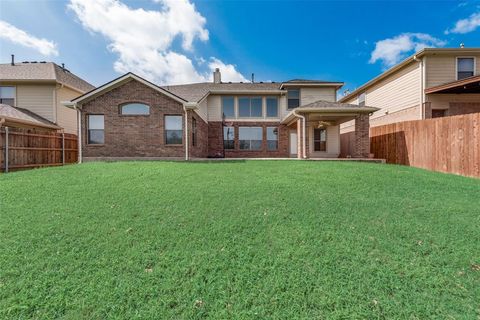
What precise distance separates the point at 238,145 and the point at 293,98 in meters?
5.68

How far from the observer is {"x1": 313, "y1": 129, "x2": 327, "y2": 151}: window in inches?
699

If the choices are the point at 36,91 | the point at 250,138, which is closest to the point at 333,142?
the point at 250,138

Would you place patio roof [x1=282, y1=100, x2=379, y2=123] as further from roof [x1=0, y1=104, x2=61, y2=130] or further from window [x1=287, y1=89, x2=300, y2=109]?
roof [x1=0, y1=104, x2=61, y2=130]

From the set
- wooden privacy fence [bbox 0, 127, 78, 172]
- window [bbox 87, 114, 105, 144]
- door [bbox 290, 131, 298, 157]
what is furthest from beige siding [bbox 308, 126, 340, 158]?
wooden privacy fence [bbox 0, 127, 78, 172]

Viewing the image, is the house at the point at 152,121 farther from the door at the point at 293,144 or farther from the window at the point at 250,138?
the window at the point at 250,138

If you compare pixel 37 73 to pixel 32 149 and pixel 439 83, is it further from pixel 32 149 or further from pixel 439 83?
pixel 439 83

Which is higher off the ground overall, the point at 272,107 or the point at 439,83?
the point at 439,83

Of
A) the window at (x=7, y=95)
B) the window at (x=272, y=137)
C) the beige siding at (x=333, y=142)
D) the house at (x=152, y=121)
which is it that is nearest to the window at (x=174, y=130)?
the house at (x=152, y=121)

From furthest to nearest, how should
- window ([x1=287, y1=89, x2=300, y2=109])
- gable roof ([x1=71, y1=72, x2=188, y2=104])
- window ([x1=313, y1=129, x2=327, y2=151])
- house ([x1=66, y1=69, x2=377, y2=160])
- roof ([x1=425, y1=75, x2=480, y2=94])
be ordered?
window ([x1=313, y1=129, x2=327, y2=151])
window ([x1=287, y1=89, x2=300, y2=109])
house ([x1=66, y1=69, x2=377, y2=160])
gable roof ([x1=71, y1=72, x2=188, y2=104])
roof ([x1=425, y1=75, x2=480, y2=94])

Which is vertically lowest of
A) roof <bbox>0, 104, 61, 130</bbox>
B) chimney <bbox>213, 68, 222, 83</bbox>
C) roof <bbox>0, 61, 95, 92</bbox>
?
roof <bbox>0, 104, 61, 130</bbox>

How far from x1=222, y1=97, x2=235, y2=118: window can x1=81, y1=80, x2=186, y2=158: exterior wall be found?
5.93m

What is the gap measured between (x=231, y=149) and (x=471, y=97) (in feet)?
49.1

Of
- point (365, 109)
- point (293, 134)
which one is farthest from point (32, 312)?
point (293, 134)

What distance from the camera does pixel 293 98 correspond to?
696 inches
